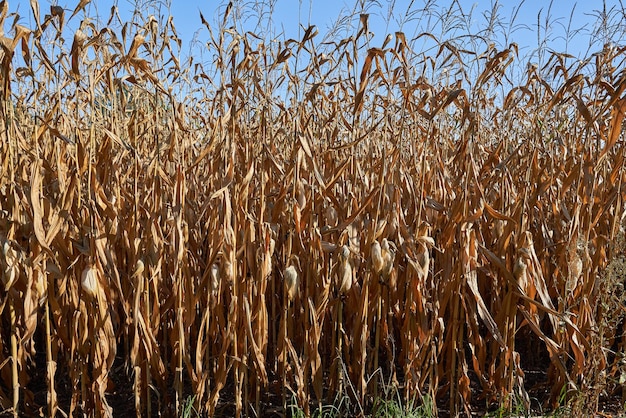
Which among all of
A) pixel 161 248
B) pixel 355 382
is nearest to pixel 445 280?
pixel 355 382

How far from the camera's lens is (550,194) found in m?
2.32

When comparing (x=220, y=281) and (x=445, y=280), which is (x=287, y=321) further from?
(x=445, y=280)

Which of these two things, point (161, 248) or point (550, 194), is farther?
point (550, 194)

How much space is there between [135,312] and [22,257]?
38 cm

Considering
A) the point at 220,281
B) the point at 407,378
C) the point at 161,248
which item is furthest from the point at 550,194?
the point at 161,248

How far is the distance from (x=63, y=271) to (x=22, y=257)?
140 millimetres

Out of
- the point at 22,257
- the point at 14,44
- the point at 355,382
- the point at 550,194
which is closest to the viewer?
the point at 14,44

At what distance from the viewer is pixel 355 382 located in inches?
84.0

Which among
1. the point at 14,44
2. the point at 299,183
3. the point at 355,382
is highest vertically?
the point at 14,44

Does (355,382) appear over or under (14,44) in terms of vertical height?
under

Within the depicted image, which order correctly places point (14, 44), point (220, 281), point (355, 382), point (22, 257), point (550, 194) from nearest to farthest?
1. point (14, 44)
2. point (22, 257)
3. point (220, 281)
4. point (355, 382)
5. point (550, 194)

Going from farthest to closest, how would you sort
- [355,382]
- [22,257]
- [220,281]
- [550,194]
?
[550,194] < [355,382] < [220,281] < [22,257]

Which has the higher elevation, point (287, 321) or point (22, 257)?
point (22, 257)

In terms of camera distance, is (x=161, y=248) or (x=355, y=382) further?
(x=355, y=382)
